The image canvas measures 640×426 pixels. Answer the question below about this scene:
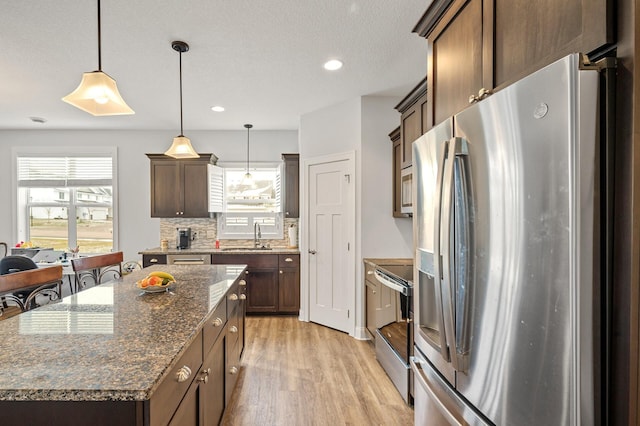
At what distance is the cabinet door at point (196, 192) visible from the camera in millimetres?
4734

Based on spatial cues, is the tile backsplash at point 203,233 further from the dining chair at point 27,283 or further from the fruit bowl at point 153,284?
the fruit bowl at point 153,284

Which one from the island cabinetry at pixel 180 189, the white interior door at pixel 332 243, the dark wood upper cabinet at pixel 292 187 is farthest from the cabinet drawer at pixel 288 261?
the island cabinetry at pixel 180 189

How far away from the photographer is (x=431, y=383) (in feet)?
4.67

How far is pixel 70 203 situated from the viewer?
16.9ft

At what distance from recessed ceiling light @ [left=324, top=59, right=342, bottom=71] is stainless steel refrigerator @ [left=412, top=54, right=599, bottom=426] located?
1.88 metres

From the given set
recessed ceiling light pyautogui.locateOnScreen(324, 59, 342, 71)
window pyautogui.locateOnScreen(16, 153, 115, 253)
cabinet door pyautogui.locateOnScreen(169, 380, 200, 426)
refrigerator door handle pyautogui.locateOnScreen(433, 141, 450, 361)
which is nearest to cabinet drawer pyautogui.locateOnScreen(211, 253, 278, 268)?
window pyautogui.locateOnScreen(16, 153, 115, 253)

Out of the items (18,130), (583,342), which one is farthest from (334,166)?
(18,130)

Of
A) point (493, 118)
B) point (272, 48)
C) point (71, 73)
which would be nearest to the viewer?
point (493, 118)

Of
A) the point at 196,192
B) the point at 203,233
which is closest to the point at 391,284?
the point at 196,192

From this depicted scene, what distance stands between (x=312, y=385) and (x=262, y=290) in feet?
6.38

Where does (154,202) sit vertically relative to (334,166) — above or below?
below

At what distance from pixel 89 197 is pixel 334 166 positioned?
4055 millimetres

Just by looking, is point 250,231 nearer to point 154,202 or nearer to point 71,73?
point 154,202

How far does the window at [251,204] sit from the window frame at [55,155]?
1650 millimetres
